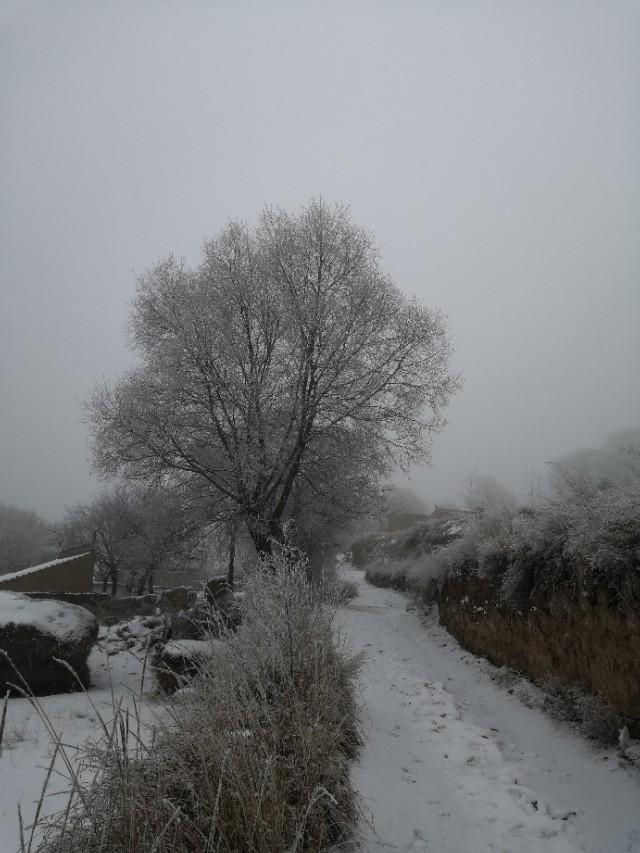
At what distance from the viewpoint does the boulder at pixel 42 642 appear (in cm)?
765

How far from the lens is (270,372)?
1297 cm

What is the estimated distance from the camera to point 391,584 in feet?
58.1

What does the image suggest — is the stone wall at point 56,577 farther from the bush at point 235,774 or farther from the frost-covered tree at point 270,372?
the bush at point 235,774

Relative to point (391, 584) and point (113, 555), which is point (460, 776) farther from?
point (113, 555)

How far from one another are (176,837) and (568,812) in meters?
2.89

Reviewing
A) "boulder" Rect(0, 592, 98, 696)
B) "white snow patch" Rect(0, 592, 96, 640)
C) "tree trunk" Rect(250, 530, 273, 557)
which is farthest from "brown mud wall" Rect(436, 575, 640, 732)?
"white snow patch" Rect(0, 592, 96, 640)

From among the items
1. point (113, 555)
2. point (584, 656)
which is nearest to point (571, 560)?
point (584, 656)

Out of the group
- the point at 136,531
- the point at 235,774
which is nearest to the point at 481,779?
the point at 235,774

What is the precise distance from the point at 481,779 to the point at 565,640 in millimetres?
1812

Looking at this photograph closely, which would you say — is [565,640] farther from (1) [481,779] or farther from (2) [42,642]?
(2) [42,642]

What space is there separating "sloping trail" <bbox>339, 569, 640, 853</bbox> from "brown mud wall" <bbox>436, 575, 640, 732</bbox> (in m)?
0.45

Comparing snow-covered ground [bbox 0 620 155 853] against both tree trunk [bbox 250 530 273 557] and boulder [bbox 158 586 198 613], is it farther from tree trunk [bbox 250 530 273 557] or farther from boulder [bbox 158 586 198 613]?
tree trunk [bbox 250 530 273 557]

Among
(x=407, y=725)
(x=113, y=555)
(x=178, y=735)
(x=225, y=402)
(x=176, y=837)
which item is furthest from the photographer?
(x=113, y=555)

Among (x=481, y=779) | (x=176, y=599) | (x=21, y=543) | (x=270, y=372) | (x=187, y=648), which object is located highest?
(x=270, y=372)
